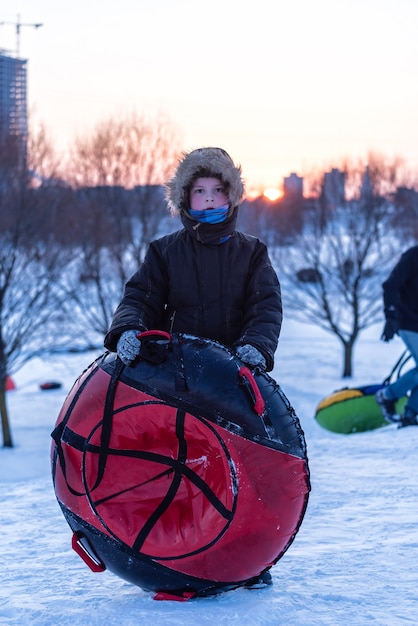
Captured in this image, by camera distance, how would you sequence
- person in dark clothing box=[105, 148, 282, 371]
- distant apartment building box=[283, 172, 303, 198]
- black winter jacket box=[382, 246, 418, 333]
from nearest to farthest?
person in dark clothing box=[105, 148, 282, 371], black winter jacket box=[382, 246, 418, 333], distant apartment building box=[283, 172, 303, 198]

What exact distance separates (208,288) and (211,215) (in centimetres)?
34

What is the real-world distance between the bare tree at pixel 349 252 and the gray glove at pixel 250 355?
18.7m

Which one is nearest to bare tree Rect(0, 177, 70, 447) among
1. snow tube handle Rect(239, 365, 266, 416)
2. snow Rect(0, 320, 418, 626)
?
snow Rect(0, 320, 418, 626)

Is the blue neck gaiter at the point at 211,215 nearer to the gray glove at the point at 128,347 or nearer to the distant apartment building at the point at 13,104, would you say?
the gray glove at the point at 128,347

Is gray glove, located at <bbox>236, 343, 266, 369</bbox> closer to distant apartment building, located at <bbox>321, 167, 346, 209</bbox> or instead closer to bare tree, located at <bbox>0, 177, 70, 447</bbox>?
bare tree, located at <bbox>0, 177, 70, 447</bbox>

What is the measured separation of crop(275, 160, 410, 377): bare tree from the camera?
22281 millimetres

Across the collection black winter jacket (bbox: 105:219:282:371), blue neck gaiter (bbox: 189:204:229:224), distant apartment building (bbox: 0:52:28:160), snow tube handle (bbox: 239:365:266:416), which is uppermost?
distant apartment building (bbox: 0:52:28:160)

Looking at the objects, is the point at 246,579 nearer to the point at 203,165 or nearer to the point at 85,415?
the point at 85,415

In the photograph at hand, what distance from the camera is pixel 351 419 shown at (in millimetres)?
10156

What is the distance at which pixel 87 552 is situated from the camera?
10.1 ft

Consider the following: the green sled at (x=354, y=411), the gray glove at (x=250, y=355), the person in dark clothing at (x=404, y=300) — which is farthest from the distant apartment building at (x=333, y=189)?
the gray glove at (x=250, y=355)

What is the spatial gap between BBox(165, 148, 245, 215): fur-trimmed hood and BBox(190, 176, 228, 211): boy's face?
2 cm

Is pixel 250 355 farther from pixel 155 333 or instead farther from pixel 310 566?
pixel 310 566

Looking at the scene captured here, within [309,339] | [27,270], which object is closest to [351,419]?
[27,270]
